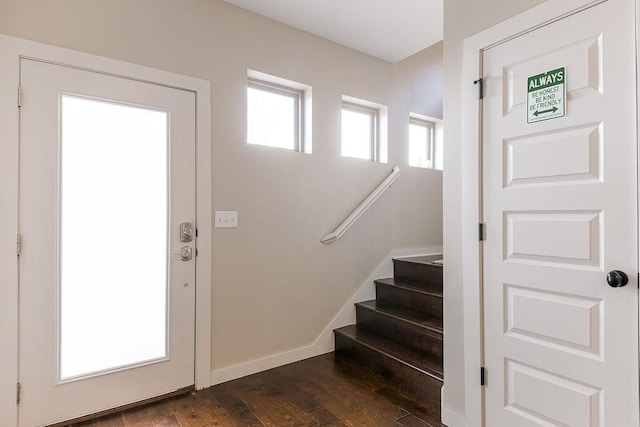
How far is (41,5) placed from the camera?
1947 millimetres

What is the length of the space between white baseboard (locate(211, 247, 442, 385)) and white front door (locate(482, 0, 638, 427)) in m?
1.50

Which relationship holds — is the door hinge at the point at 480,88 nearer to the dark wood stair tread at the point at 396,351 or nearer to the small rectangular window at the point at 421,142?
the dark wood stair tread at the point at 396,351

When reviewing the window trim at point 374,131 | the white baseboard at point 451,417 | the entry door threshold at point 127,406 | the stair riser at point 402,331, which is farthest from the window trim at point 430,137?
the entry door threshold at point 127,406

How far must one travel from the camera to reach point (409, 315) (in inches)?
112

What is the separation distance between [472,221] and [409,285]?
4.74 feet

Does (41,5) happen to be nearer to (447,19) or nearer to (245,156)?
(245,156)

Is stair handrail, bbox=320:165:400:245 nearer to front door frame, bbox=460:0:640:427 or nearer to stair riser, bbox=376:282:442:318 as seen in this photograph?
stair riser, bbox=376:282:442:318

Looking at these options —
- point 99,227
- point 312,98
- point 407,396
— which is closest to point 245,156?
point 312,98

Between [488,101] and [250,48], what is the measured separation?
1767mm

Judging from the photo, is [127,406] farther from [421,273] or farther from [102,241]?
[421,273]

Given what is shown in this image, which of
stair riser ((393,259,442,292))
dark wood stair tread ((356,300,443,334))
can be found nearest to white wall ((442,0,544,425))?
dark wood stair tread ((356,300,443,334))

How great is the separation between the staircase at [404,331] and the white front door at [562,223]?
2.00 feet

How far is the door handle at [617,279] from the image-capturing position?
1328 millimetres

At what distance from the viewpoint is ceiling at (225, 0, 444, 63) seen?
2.56 meters
